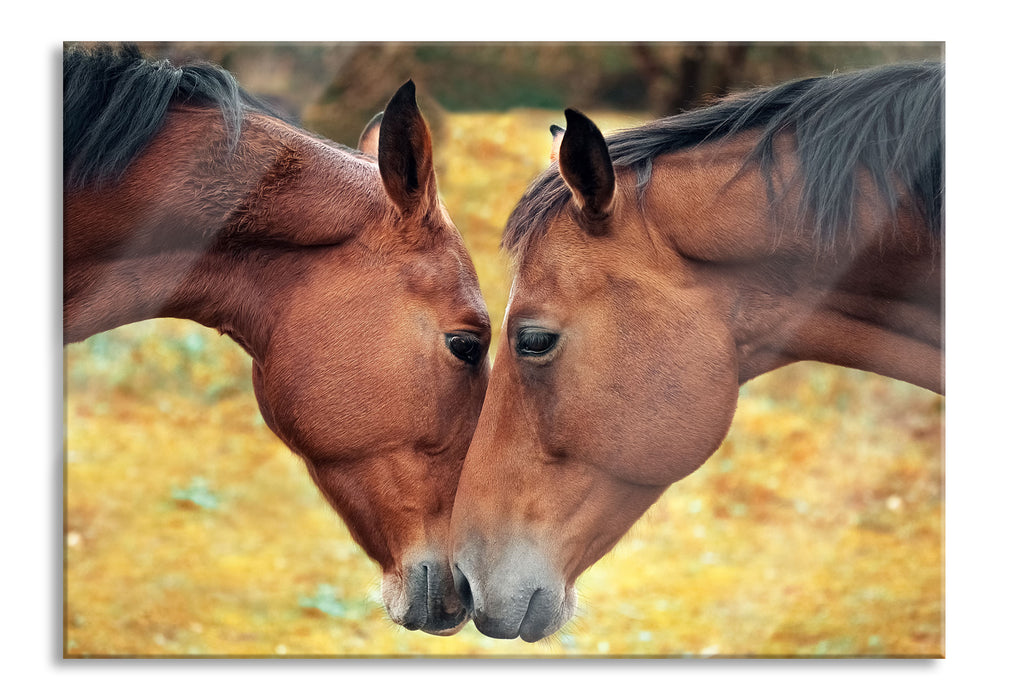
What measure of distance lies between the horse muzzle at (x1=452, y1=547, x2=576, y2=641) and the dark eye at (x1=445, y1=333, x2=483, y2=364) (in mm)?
470

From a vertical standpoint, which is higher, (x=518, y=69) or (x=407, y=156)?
(x=518, y=69)

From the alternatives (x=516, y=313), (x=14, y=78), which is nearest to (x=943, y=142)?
(x=516, y=313)

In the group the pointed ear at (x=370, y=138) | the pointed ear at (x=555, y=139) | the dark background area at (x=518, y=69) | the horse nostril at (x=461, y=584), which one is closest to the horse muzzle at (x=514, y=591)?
the horse nostril at (x=461, y=584)

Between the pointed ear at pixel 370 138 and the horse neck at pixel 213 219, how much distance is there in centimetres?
25

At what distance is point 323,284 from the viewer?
7.48 feet

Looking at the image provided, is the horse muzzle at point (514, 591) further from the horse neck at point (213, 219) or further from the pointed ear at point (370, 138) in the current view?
the pointed ear at point (370, 138)

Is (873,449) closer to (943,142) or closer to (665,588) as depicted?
(665,588)

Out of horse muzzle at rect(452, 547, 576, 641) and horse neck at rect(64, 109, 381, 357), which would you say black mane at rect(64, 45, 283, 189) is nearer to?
horse neck at rect(64, 109, 381, 357)

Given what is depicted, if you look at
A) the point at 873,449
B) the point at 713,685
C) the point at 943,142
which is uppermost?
the point at 943,142

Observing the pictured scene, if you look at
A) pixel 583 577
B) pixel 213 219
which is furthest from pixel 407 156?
pixel 583 577

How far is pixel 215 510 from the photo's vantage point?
2662 millimetres

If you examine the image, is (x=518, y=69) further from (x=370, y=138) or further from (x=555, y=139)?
(x=370, y=138)

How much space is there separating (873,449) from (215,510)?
183 cm

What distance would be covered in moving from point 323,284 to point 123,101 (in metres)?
0.61
